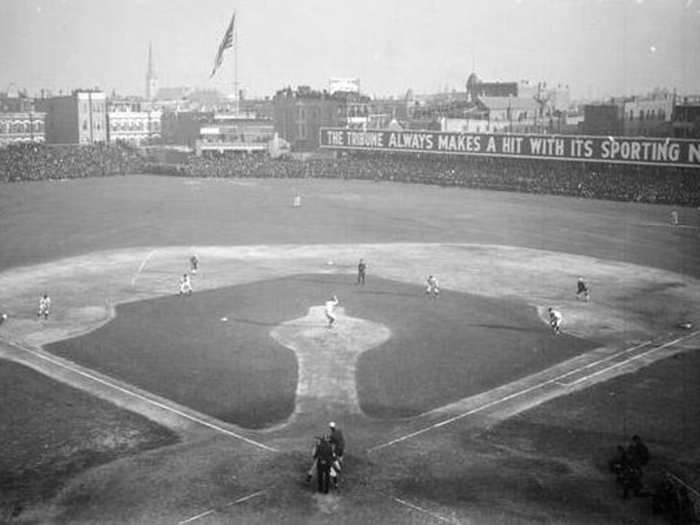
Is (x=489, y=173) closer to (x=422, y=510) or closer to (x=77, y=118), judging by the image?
(x=77, y=118)

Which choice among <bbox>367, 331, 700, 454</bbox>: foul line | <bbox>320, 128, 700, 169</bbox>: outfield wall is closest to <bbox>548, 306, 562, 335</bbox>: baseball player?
<bbox>367, 331, 700, 454</bbox>: foul line

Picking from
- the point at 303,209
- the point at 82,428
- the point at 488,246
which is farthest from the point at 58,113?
the point at 82,428

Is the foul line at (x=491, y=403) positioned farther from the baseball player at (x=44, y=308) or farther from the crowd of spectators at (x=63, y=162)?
the crowd of spectators at (x=63, y=162)

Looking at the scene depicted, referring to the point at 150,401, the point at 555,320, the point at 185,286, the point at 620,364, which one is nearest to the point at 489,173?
the point at 185,286

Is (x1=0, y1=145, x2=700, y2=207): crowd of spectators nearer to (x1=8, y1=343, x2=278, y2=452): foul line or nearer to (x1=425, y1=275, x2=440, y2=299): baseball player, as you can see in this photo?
(x1=425, y1=275, x2=440, y2=299): baseball player

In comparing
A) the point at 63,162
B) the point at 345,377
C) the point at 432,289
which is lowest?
the point at 345,377

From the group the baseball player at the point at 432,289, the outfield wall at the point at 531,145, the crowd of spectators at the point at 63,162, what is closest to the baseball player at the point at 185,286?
the baseball player at the point at 432,289
